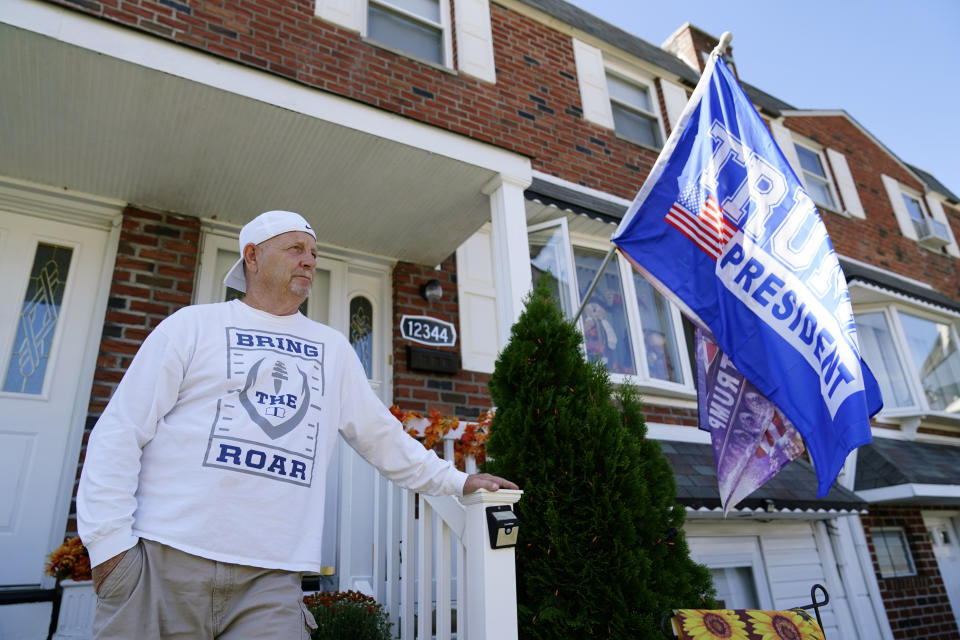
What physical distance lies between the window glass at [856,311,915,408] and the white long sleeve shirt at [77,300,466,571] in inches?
327

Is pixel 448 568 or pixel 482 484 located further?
pixel 448 568

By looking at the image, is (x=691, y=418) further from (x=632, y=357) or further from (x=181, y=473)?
(x=181, y=473)

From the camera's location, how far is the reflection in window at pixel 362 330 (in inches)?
191

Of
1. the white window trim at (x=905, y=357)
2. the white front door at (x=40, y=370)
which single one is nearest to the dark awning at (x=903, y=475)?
the white window trim at (x=905, y=357)

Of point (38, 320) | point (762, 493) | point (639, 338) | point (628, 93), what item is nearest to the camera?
point (38, 320)

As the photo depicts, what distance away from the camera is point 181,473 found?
5.52ft

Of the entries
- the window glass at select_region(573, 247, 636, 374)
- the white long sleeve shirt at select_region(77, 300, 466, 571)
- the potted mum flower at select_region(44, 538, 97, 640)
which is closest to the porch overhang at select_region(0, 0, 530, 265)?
the window glass at select_region(573, 247, 636, 374)

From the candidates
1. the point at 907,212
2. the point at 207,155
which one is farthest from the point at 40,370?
the point at 907,212

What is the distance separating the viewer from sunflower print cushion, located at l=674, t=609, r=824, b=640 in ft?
8.40

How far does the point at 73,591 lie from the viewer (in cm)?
312

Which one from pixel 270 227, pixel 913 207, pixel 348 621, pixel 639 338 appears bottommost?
pixel 348 621

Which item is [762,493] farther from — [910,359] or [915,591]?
[910,359]

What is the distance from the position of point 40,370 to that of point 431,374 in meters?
2.52

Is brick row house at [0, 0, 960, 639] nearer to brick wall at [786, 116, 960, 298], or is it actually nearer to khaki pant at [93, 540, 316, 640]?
brick wall at [786, 116, 960, 298]
